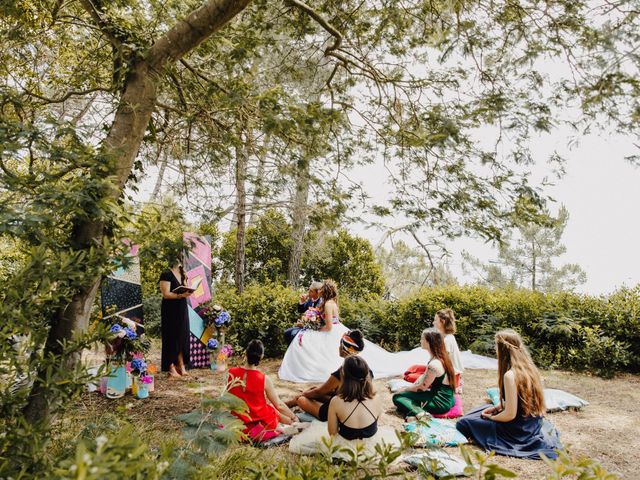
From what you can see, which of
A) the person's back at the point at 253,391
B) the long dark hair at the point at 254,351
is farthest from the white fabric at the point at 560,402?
the long dark hair at the point at 254,351

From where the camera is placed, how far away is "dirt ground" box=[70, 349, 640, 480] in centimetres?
395

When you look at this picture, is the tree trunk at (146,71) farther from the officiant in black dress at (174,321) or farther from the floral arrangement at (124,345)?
the officiant in black dress at (174,321)

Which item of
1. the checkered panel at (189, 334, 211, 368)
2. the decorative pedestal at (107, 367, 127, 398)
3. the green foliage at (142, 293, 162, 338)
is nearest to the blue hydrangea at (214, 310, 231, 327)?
the checkered panel at (189, 334, 211, 368)

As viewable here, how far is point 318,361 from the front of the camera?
695 cm

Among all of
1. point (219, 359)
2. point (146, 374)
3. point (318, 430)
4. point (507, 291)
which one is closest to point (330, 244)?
point (507, 291)

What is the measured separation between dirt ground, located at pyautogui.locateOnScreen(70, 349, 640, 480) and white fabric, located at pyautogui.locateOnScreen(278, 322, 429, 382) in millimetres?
266

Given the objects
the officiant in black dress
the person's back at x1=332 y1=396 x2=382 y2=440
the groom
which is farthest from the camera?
the groom

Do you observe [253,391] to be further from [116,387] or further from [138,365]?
[116,387]

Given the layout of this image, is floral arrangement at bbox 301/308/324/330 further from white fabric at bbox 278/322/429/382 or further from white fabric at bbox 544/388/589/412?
white fabric at bbox 544/388/589/412

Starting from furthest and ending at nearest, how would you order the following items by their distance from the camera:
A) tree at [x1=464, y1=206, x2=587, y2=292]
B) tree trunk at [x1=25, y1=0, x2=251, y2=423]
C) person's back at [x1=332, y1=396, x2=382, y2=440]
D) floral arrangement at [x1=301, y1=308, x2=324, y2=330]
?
1. tree at [x1=464, y1=206, x2=587, y2=292]
2. floral arrangement at [x1=301, y1=308, x2=324, y2=330]
3. person's back at [x1=332, y1=396, x2=382, y2=440]
4. tree trunk at [x1=25, y1=0, x2=251, y2=423]

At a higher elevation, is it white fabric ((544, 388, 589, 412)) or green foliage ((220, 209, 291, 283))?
green foliage ((220, 209, 291, 283))

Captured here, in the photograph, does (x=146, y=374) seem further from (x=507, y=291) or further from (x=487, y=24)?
(x=507, y=291)

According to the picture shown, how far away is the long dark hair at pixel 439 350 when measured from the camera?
495 centimetres

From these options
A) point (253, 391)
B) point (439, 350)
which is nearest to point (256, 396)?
point (253, 391)
